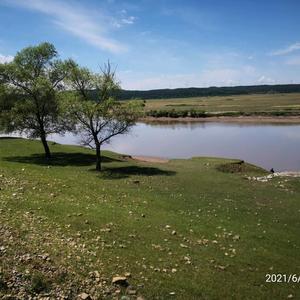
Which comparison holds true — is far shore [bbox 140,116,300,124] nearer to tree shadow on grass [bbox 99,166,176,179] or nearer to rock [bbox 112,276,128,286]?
tree shadow on grass [bbox 99,166,176,179]

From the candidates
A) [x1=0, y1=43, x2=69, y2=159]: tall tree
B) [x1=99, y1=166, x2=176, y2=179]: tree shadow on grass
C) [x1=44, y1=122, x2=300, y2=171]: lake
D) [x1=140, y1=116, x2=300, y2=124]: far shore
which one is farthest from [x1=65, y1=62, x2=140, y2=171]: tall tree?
[x1=140, y1=116, x2=300, y2=124]: far shore

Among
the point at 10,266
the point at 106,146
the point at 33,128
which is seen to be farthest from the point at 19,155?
the point at 10,266

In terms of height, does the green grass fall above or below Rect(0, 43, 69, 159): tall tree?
below

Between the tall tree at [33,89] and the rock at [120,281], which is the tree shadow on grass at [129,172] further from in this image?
the rock at [120,281]

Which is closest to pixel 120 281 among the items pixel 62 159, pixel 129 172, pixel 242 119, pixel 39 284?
pixel 39 284

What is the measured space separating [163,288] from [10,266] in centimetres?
452

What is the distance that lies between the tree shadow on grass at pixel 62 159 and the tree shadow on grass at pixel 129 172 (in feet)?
14.6

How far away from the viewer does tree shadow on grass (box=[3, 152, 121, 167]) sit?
39.4 metres

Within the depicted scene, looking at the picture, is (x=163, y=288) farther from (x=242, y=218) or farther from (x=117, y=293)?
(x=242, y=218)

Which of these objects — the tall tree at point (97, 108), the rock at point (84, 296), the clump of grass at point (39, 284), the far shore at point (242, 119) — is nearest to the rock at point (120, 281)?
the rock at point (84, 296)

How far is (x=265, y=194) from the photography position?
29.1m

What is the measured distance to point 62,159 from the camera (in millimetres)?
42531

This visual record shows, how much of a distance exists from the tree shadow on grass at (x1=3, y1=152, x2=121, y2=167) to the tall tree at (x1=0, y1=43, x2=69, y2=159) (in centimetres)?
148

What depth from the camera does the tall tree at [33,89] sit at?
4225cm
